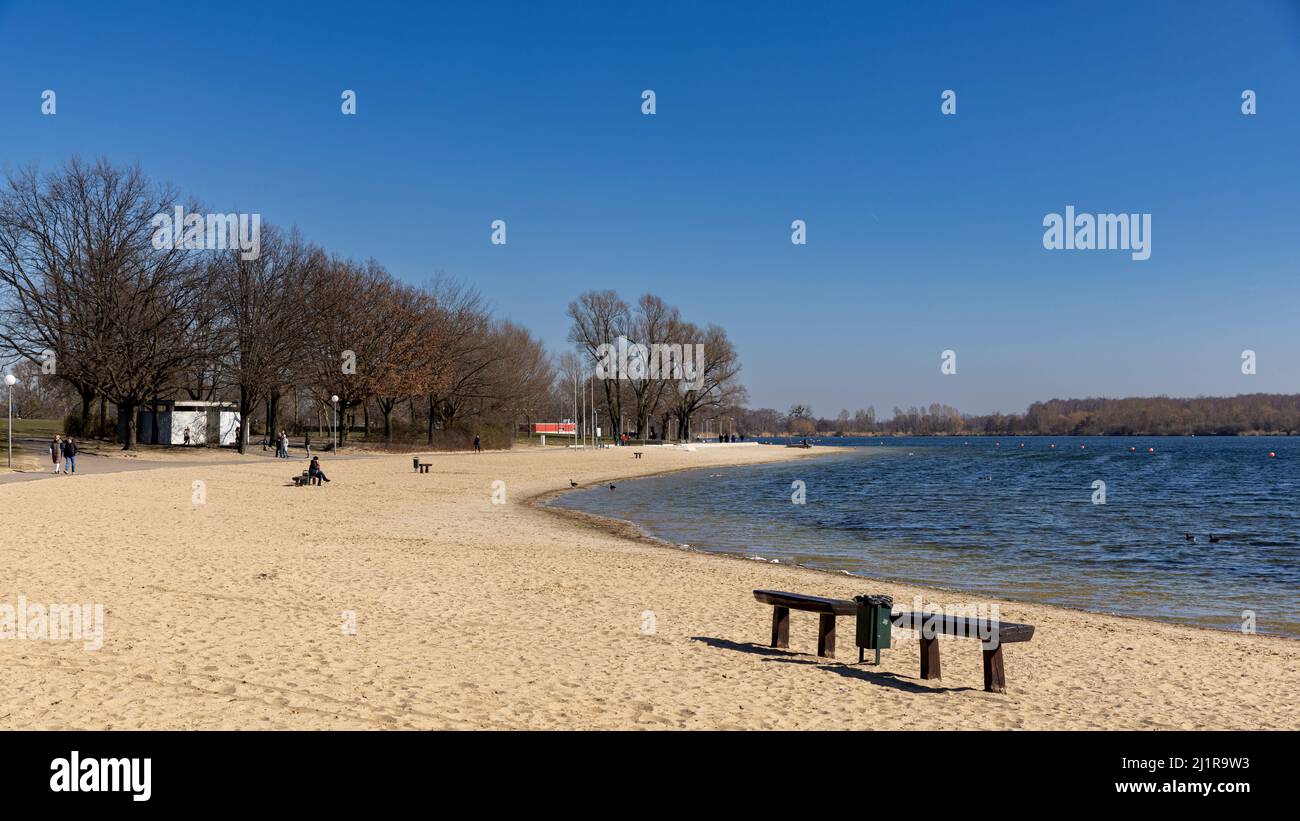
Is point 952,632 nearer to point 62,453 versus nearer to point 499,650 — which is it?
point 499,650

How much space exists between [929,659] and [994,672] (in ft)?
2.06

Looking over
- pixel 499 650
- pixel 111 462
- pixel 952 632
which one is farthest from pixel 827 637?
pixel 111 462

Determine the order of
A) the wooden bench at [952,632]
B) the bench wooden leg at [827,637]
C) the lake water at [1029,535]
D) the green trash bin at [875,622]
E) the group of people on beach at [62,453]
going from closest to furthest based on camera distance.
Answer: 1. the wooden bench at [952,632]
2. the green trash bin at [875,622]
3. the bench wooden leg at [827,637]
4. the lake water at [1029,535]
5. the group of people on beach at [62,453]

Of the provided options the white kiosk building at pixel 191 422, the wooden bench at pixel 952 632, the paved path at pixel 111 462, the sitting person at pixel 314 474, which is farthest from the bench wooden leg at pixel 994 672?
the white kiosk building at pixel 191 422

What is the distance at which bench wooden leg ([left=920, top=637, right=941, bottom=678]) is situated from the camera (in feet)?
29.2

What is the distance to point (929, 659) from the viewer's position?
8953 mm

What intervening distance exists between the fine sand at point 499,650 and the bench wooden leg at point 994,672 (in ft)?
0.43

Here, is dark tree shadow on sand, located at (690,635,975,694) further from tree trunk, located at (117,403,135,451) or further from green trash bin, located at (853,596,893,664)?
tree trunk, located at (117,403,135,451)

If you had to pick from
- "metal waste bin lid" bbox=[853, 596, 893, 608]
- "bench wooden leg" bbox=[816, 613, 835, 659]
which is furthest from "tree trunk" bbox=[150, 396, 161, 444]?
"metal waste bin lid" bbox=[853, 596, 893, 608]

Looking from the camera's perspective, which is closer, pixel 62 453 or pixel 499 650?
pixel 499 650

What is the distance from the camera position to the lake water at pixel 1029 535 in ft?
56.4

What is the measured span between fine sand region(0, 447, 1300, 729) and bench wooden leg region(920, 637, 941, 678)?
0.16 metres

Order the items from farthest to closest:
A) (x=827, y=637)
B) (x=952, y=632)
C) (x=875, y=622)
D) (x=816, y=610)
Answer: (x=827, y=637), (x=816, y=610), (x=875, y=622), (x=952, y=632)

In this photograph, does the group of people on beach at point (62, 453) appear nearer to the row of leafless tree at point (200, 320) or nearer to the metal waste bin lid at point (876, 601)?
the row of leafless tree at point (200, 320)
